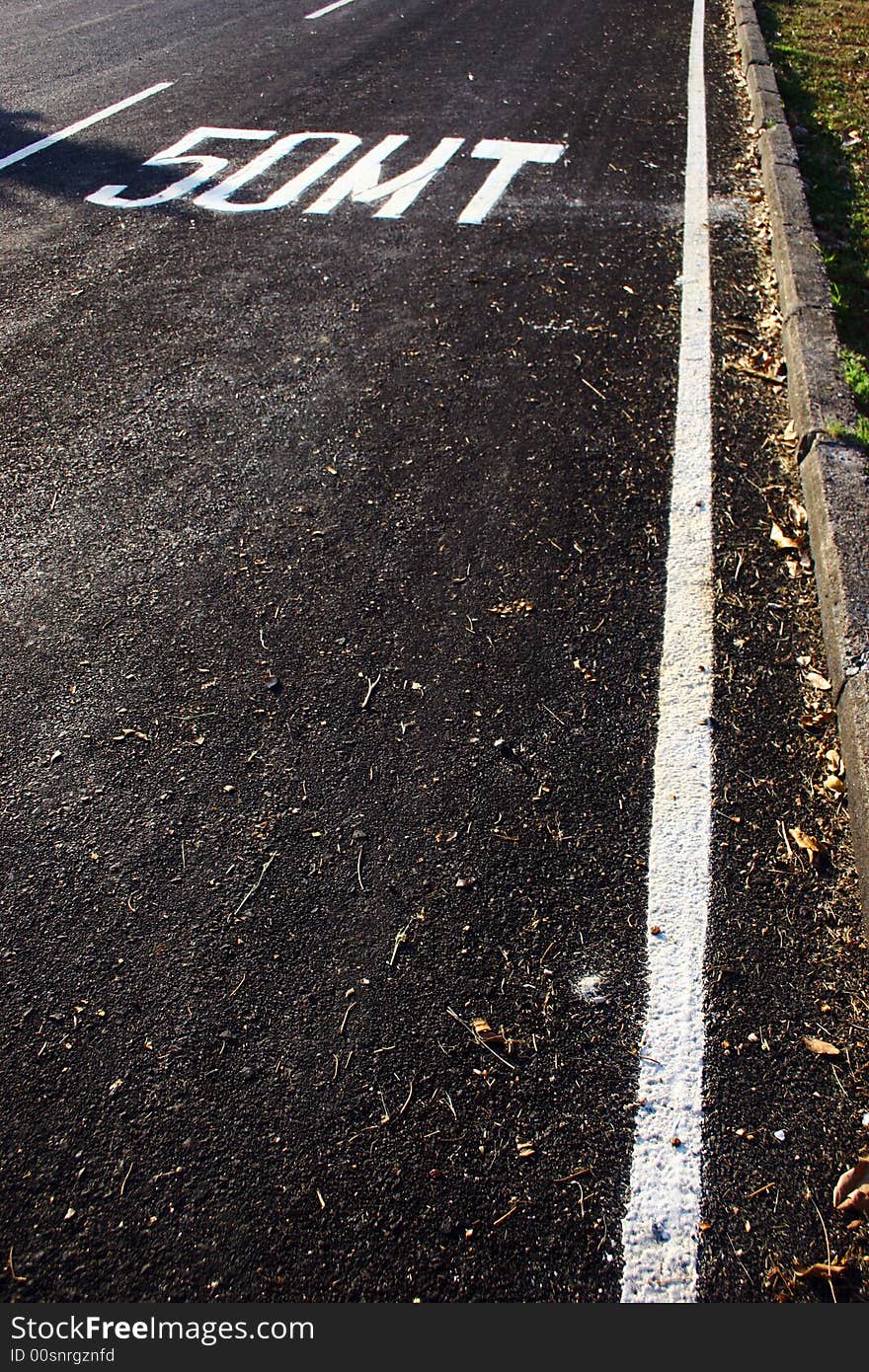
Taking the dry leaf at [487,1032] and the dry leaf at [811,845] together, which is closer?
the dry leaf at [487,1032]

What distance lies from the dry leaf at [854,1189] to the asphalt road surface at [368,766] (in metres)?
0.05

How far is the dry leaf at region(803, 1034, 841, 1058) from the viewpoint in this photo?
2830mm

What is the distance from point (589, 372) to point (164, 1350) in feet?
15.9

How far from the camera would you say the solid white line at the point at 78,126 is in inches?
342

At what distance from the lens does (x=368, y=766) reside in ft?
11.9

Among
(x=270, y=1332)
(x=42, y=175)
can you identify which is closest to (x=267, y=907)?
(x=270, y=1332)

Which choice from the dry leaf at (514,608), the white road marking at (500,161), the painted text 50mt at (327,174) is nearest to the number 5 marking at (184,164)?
the painted text 50mt at (327,174)

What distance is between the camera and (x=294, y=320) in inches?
249

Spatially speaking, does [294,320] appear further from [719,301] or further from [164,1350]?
[164,1350]

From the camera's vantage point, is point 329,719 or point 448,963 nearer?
point 448,963

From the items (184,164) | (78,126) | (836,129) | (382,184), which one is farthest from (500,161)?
(78,126)

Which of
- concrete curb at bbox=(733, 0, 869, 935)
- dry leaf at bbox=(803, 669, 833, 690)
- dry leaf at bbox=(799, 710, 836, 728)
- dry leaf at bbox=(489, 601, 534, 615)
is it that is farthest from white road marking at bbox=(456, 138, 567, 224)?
dry leaf at bbox=(799, 710, 836, 728)

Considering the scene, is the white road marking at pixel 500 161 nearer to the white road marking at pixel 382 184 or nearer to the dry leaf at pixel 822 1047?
the white road marking at pixel 382 184

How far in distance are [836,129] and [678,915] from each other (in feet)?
29.5
